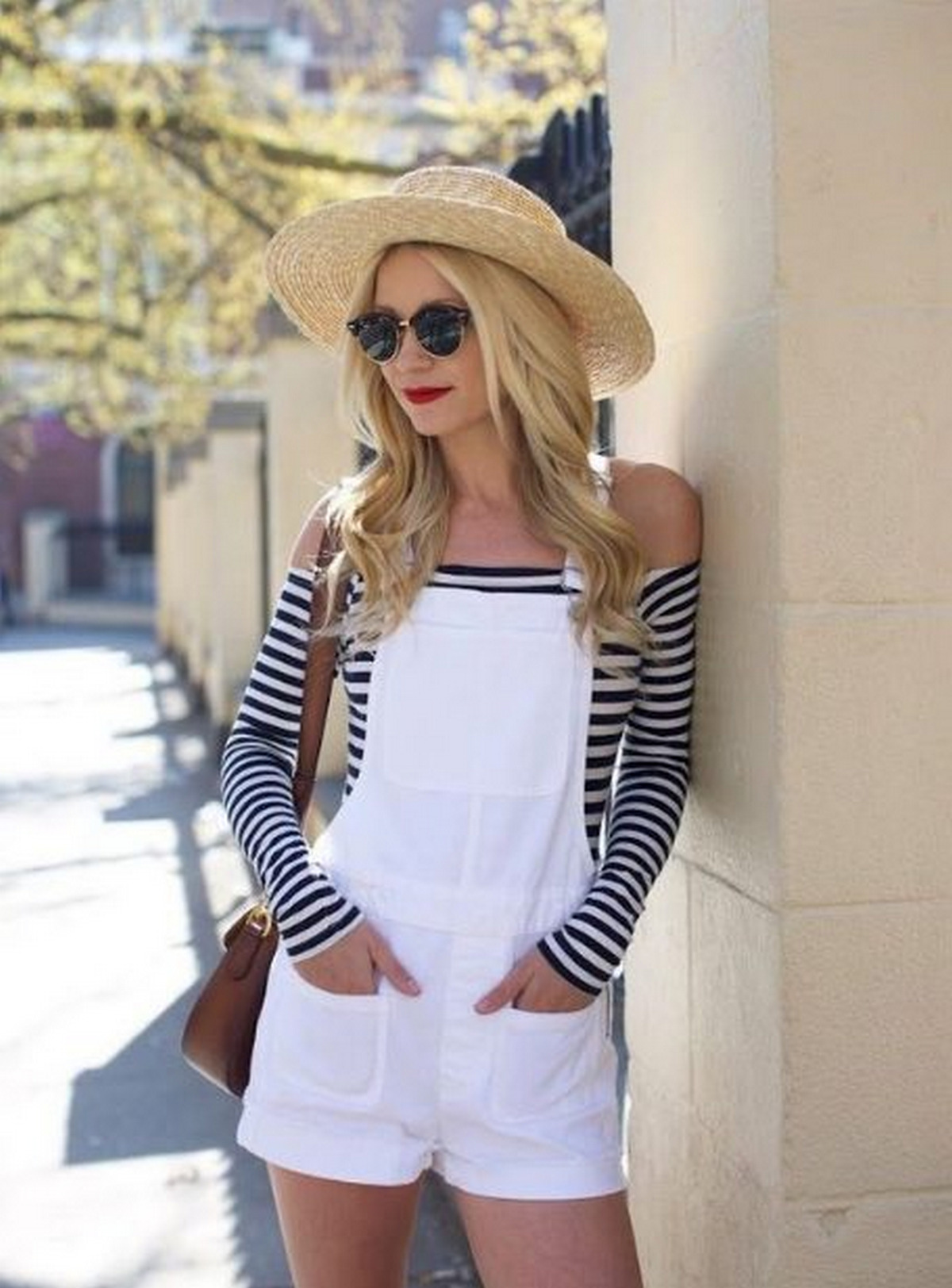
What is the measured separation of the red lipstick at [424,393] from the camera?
246 cm

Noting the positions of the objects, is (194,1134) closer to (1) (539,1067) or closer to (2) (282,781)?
(2) (282,781)

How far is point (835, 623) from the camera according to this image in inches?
93.2

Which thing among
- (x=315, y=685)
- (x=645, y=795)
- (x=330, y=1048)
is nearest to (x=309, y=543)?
(x=315, y=685)

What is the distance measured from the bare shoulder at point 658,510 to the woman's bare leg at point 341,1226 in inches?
34.2

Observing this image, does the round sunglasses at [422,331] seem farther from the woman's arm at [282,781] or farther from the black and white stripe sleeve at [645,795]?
the black and white stripe sleeve at [645,795]

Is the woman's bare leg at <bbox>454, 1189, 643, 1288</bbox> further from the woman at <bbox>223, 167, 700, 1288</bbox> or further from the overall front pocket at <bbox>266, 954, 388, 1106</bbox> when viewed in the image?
the overall front pocket at <bbox>266, 954, 388, 1106</bbox>

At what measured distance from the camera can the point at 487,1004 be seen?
2297 mm

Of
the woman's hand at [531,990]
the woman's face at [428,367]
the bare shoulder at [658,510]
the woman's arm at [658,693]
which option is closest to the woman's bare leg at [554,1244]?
the woman's hand at [531,990]

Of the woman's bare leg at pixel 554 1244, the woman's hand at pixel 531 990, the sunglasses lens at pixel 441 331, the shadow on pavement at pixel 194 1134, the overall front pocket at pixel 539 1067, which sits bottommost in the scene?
the shadow on pavement at pixel 194 1134

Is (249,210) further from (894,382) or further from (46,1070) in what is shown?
(894,382)

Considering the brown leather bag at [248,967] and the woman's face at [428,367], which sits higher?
the woman's face at [428,367]

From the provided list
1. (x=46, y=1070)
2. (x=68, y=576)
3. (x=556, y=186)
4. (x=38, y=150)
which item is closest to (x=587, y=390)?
(x=556, y=186)

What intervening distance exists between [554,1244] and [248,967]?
1.96 ft

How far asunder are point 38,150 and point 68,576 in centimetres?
2582
